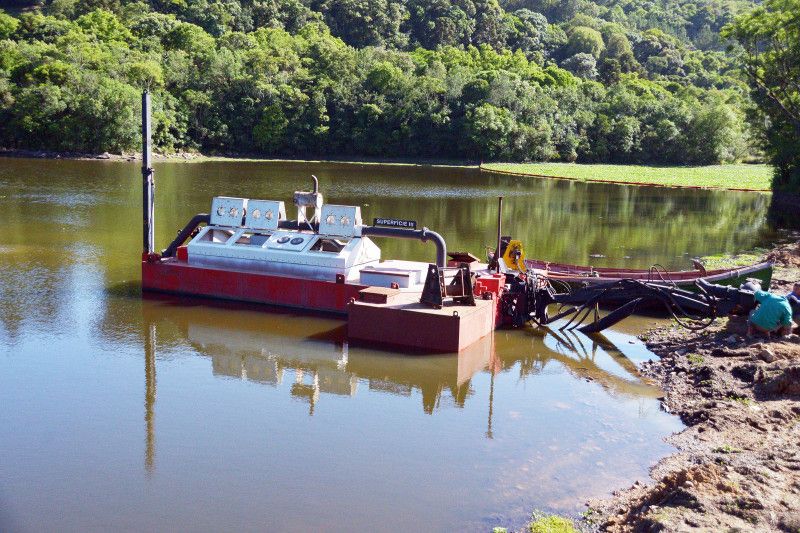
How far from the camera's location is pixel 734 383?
16.8 metres

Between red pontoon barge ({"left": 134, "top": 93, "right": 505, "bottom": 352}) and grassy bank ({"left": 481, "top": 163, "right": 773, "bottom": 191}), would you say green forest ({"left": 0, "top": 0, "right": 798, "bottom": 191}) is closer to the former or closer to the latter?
grassy bank ({"left": 481, "top": 163, "right": 773, "bottom": 191})

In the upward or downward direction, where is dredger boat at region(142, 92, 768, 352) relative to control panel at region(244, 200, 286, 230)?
downward

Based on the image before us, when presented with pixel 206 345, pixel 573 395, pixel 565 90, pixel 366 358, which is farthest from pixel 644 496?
pixel 565 90

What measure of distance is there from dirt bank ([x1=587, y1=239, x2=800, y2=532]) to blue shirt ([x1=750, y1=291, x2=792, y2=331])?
377 mm

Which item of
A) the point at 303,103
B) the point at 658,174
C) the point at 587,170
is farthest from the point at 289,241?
the point at 303,103

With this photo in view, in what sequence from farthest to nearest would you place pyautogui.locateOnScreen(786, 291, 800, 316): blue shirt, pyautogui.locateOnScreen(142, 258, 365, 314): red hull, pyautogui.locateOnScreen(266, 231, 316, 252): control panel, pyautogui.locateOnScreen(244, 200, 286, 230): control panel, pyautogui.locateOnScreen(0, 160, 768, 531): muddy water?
pyautogui.locateOnScreen(244, 200, 286, 230): control panel < pyautogui.locateOnScreen(266, 231, 316, 252): control panel < pyautogui.locateOnScreen(142, 258, 365, 314): red hull < pyautogui.locateOnScreen(786, 291, 800, 316): blue shirt < pyautogui.locateOnScreen(0, 160, 768, 531): muddy water

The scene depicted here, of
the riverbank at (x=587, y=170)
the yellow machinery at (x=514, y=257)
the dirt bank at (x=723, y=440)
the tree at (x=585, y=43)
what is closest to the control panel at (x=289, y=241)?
the yellow machinery at (x=514, y=257)

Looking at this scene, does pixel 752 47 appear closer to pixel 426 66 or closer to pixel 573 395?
pixel 573 395

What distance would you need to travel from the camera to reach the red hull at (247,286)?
75.9 ft

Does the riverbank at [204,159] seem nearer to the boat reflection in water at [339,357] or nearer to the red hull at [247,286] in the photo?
the red hull at [247,286]

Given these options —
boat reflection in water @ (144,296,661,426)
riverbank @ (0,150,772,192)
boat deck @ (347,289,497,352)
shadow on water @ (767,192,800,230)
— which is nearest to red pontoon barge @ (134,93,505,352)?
boat deck @ (347,289,497,352)

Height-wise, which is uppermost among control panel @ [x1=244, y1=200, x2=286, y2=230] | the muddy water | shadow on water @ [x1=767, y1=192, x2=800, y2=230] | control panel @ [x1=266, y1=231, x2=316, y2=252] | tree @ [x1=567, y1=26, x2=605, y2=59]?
tree @ [x1=567, y1=26, x2=605, y2=59]

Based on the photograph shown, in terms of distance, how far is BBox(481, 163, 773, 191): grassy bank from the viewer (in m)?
84.5

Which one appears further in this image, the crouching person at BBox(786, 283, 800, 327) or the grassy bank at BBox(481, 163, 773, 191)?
the grassy bank at BBox(481, 163, 773, 191)
